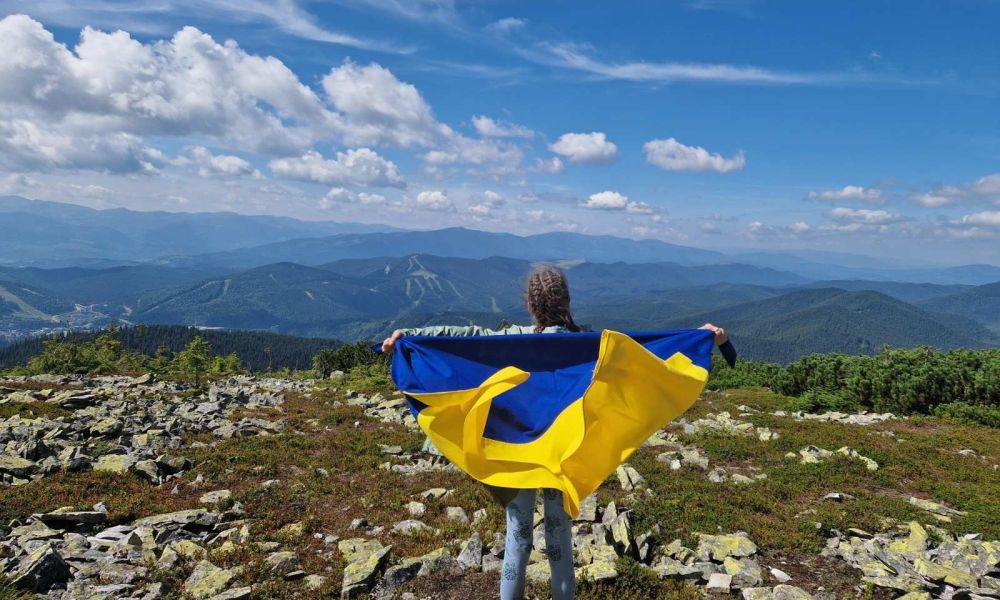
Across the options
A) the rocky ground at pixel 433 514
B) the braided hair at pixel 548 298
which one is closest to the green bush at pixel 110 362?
the rocky ground at pixel 433 514

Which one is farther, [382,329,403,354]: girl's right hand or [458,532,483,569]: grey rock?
[458,532,483,569]: grey rock

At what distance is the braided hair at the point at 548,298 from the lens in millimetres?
5617

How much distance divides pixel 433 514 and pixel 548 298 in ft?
21.4

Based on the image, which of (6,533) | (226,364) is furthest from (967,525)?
(226,364)

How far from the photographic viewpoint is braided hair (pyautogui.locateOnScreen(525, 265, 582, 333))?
5.62m

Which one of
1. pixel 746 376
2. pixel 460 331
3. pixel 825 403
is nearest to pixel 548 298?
pixel 460 331

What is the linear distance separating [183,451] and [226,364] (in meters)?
37.9

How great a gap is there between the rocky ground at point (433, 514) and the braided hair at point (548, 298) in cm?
406

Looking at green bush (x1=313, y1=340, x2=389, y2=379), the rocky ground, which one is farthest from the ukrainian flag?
green bush (x1=313, y1=340, x2=389, y2=379)

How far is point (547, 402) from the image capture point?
567 cm

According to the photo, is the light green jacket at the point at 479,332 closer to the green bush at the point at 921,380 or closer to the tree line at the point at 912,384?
the tree line at the point at 912,384

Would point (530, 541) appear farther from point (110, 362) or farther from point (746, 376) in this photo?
point (110, 362)

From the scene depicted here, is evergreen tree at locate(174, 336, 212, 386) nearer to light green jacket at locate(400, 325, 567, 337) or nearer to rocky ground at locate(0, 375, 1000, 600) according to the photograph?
rocky ground at locate(0, 375, 1000, 600)

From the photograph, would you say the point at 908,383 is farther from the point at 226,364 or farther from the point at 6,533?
the point at 226,364
